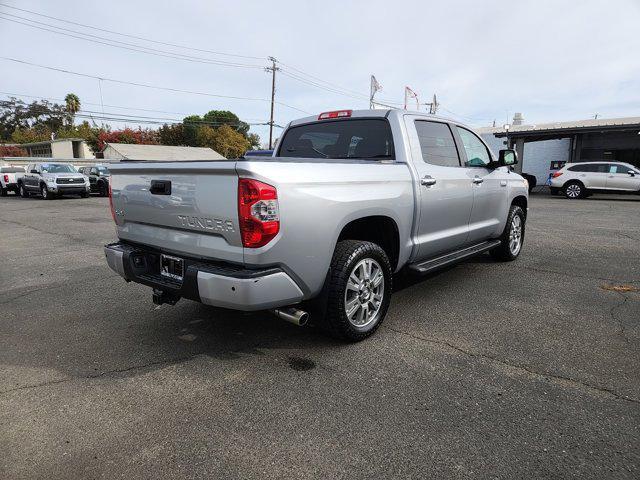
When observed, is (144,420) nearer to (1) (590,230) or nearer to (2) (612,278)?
(2) (612,278)

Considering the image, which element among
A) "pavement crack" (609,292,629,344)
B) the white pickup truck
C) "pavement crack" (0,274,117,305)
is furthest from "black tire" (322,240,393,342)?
the white pickup truck

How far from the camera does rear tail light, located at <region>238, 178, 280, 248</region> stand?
258 centimetres

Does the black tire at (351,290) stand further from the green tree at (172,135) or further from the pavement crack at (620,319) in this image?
the green tree at (172,135)

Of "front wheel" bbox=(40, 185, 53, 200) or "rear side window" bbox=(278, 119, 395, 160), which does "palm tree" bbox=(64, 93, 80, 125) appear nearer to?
"front wheel" bbox=(40, 185, 53, 200)

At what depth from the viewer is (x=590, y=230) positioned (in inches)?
371

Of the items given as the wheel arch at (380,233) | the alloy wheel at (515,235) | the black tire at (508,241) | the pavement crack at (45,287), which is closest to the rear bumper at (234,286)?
the wheel arch at (380,233)

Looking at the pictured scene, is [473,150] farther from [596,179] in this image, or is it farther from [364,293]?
[596,179]

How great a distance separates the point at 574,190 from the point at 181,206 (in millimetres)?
20379

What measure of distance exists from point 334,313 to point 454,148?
255 cm

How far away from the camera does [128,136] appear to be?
64312 millimetres

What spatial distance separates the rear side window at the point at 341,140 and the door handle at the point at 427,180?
35 centimetres

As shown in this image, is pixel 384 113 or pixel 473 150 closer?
pixel 384 113

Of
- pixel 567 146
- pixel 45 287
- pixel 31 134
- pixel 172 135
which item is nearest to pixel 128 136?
pixel 172 135

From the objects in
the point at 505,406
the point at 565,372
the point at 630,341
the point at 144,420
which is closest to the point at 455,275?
the point at 630,341
